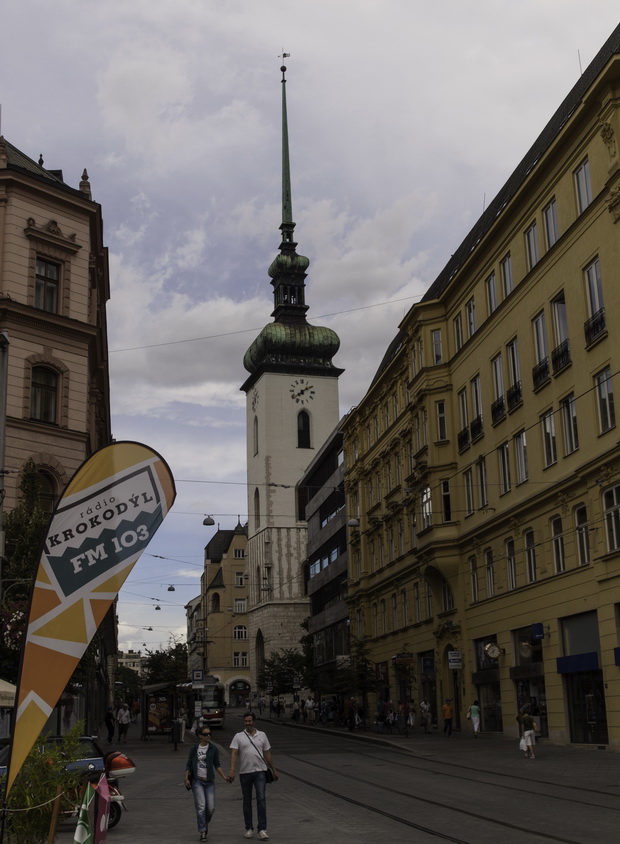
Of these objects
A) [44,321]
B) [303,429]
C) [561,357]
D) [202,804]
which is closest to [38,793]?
[202,804]

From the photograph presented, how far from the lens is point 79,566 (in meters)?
10.4

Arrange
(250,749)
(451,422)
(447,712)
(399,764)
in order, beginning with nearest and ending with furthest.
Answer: (250,749), (399,764), (447,712), (451,422)

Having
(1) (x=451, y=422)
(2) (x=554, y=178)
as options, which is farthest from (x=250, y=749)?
(1) (x=451, y=422)

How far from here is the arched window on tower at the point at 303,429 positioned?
117 meters

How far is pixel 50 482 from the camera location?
35.0 metres

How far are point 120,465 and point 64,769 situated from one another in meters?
3.21

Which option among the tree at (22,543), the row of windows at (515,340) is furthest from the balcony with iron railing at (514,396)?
the tree at (22,543)

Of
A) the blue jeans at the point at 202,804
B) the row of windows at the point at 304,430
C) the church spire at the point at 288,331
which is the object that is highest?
the church spire at the point at 288,331

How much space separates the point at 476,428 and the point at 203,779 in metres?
30.6

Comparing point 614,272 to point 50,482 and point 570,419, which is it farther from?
point 50,482

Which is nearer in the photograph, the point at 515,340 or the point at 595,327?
the point at 595,327

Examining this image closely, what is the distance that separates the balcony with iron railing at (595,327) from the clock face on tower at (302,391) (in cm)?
8551

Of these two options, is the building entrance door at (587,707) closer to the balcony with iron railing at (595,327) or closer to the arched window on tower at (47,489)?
the balcony with iron railing at (595,327)

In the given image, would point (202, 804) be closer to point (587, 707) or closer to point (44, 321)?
point (587, 707)
